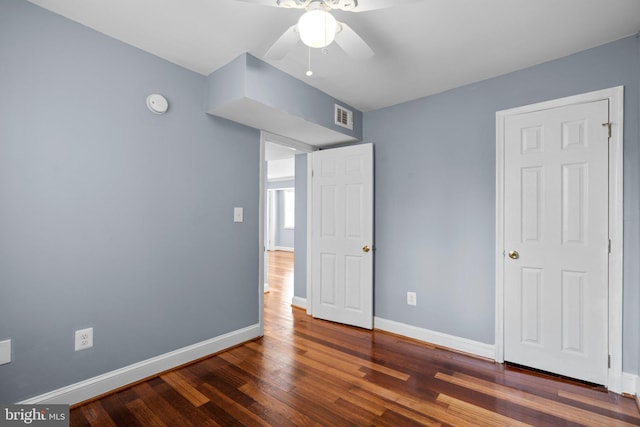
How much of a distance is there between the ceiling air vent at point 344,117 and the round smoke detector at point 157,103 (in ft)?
5.20

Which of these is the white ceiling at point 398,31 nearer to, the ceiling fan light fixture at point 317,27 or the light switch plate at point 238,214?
the ceiling fan light fixture at point 317,27

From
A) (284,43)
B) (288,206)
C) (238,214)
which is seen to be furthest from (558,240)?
A: (288,206)

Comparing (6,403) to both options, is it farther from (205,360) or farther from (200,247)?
(200,247)

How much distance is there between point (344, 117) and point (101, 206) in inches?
91.2

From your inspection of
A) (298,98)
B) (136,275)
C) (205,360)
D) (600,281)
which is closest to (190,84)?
(298,98)

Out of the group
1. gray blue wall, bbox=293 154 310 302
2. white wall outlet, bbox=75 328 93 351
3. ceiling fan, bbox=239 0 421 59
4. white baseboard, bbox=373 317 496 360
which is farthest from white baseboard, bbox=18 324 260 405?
ceiling fan, bbox=239 0 421 59

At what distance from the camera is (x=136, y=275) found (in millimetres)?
2164

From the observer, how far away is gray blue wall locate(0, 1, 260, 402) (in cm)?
169

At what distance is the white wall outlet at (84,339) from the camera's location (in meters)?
1.89

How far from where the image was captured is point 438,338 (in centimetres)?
283

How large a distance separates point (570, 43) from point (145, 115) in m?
3.12

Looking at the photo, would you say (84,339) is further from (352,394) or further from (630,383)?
(630,383)

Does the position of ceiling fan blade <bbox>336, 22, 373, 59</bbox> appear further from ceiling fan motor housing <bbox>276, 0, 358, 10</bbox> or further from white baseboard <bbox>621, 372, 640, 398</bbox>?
white baseboard <bbox>621, 372, 640, 398</bbox>

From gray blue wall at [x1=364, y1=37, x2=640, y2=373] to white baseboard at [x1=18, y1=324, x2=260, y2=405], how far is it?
163 centimetres
